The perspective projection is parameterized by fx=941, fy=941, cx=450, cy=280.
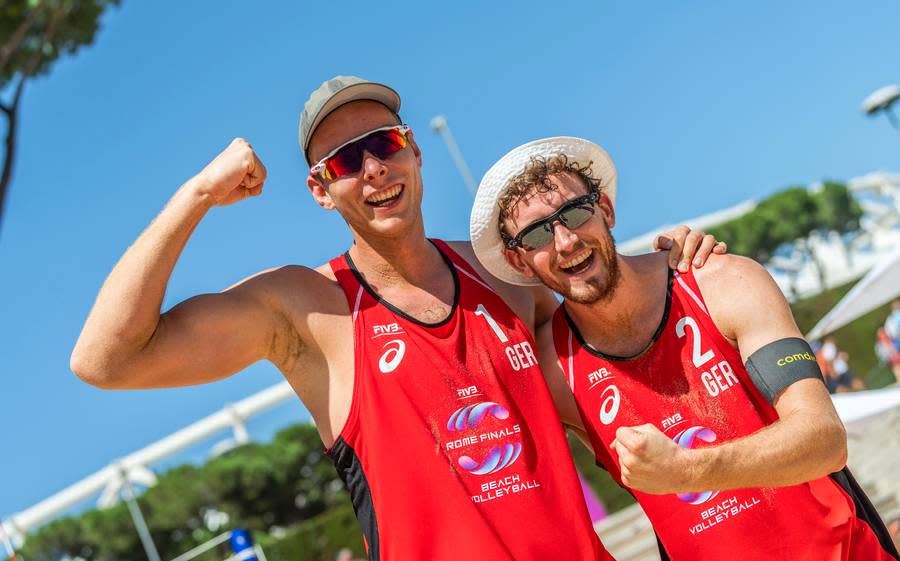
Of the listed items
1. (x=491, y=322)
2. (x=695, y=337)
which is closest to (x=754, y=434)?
(x=695, y=337)

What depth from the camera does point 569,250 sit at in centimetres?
340

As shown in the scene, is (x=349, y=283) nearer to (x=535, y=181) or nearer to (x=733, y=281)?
(x=535, y=181)

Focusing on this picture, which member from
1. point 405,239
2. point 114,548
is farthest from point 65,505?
point 405,239

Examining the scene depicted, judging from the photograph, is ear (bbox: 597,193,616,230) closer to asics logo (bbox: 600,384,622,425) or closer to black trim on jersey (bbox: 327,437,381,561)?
asics logo (bbox: 600,384,622,425)

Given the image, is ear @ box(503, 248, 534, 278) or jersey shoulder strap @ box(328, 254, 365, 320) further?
ear @ box(503, 248, 534, 278)

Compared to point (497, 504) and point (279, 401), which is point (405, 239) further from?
point (279, 401)

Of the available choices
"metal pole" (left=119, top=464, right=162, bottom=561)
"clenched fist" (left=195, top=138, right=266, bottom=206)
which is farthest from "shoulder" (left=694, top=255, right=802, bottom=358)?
"metal pole" (left=119, top=464, right=162, bottom=561)

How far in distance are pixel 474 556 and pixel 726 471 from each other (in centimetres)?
92

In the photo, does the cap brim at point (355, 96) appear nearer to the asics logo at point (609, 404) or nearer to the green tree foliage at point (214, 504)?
the asics logo at point (609, 404)

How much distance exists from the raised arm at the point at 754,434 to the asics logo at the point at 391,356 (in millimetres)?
1023

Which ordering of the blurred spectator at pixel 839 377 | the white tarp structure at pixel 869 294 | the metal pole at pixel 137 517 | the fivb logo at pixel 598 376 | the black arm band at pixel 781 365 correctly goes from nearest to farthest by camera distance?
1. the black arm band at pixel 781 365
2. the fivb logo at pixel 598 376
3. the white tarp structure at pixel 869 294
4. the blurred spectator at pixel 839 377
5. the metal pole at pixel 137 517

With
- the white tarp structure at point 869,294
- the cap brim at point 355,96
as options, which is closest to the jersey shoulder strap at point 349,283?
the cap brim at point 355,96

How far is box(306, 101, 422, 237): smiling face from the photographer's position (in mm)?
3482

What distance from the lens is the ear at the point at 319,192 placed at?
12.0 feet
